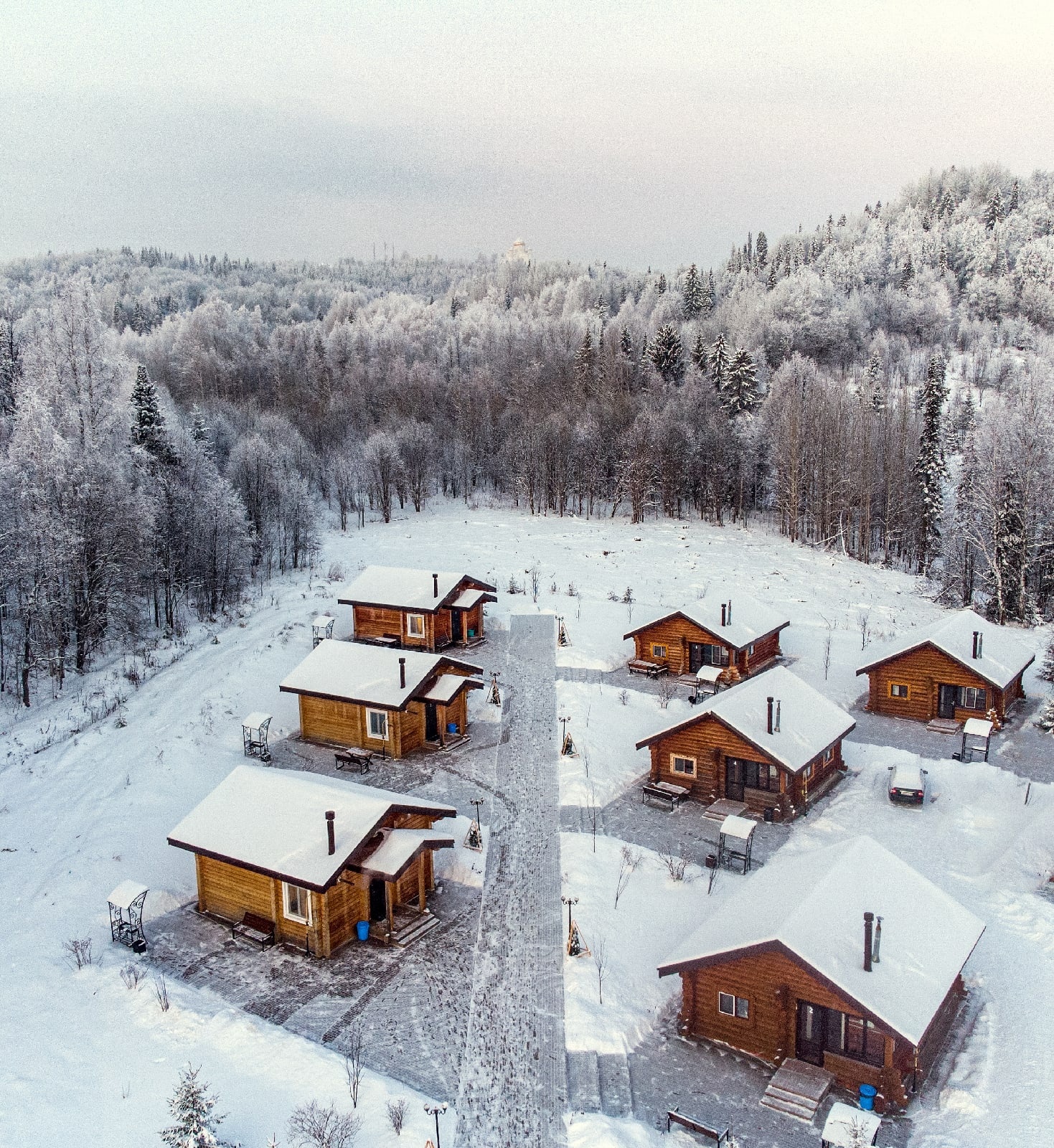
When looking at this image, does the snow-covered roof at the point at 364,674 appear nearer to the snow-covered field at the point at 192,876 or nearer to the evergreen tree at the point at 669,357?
the snow-covered field at the point at 192,876

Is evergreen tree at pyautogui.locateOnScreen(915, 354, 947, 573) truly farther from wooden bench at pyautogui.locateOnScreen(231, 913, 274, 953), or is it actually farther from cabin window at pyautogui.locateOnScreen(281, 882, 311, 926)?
wooden bench at pyautogui.locateOnScreen(231, 913, 274, 953)

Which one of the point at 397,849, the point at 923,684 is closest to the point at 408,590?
the point at 397,849

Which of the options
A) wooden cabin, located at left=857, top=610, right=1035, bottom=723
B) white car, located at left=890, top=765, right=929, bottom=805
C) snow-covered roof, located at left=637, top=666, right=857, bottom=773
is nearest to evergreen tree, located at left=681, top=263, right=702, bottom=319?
wooden cabin, located at left=857, top=610, right=1035, bottom=723

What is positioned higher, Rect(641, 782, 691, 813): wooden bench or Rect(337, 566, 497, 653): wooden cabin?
Rect(337, 566, 497, 653): wooden cabin

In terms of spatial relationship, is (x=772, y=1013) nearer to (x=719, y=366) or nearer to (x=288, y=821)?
(x=288, y=821)

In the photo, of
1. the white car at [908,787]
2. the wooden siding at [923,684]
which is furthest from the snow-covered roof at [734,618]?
the white car at [908,787]

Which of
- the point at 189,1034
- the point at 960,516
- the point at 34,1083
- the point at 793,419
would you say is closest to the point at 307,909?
the point at 189,1034

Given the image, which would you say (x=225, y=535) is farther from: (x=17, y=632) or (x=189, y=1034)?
(x=189, y=1034)
